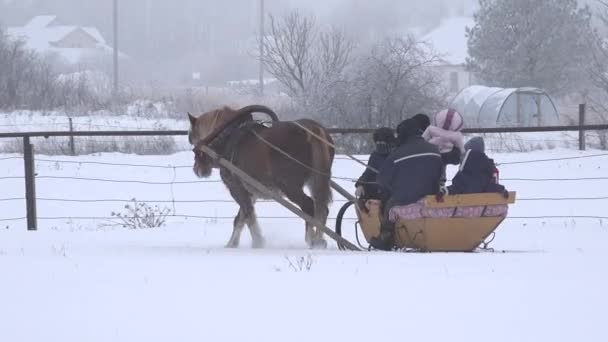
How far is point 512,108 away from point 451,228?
2716cm

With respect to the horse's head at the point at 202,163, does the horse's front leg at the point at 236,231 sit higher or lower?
lower

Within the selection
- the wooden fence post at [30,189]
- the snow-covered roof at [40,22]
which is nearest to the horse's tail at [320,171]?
the wooden fence post at [30,189]

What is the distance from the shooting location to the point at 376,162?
7.76 m

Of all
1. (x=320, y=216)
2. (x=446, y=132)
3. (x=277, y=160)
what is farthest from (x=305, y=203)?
(x=446, y=132)

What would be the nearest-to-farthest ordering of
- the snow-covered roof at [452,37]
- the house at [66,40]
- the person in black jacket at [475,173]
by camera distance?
the person in black jacket at [475,173] < the snow-covered roof at [452,37] < the house at [66,40]

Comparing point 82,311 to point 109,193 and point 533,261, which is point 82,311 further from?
point 109,193

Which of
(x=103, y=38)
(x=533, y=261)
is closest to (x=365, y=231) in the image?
(x=533, y=261)

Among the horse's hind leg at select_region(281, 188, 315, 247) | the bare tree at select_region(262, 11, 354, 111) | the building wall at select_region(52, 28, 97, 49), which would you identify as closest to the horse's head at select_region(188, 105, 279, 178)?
the horse's hind leg at select_region(281, 188, 315, 247)

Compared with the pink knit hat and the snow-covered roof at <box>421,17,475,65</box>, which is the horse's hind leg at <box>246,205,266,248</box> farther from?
the snow-covered roof at <box>421,17,475,65</box>

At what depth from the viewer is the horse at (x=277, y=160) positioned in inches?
331

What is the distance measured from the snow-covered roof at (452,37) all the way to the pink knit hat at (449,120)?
61214 millimetres

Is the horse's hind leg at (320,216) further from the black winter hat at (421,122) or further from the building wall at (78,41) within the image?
the building wall at (78,41)

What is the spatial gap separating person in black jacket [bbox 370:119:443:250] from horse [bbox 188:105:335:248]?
48.0 inches

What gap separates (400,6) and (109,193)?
6354cm
